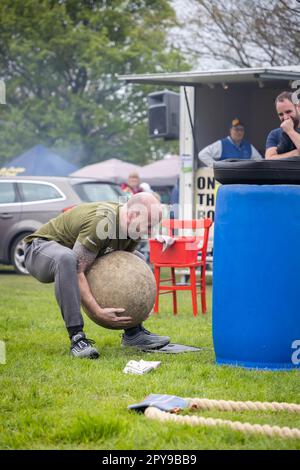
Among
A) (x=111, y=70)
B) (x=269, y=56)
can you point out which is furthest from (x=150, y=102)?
(x=111, y=70)

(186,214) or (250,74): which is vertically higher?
(250,74)

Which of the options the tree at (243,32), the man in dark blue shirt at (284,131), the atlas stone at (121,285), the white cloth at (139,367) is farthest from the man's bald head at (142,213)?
A: the tree at (243,32)

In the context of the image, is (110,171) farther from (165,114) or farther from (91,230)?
(91,230)

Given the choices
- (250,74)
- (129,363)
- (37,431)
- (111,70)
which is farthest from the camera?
(111,70)

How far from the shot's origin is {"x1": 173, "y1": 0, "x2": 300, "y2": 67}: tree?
22.8 metres

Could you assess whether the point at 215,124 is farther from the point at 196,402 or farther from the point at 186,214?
the point at 196,402

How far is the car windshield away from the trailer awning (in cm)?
334

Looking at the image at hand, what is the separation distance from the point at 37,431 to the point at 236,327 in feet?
7.75

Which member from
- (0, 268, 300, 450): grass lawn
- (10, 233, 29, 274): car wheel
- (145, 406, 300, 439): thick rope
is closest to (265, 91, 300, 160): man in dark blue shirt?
(0, 268, 300, 450): grass lawn

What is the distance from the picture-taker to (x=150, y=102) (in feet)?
57.6

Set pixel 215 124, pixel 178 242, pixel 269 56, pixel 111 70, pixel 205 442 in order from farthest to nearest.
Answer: pixel 111 70
pixel 269 56
pixel 215 124
pixel 178 242
pixel 205 442

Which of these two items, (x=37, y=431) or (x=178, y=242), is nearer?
(x=37, y=431)

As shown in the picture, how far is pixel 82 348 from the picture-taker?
7.45m

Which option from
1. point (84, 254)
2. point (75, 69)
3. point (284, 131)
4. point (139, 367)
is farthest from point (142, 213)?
point (75, 69)
